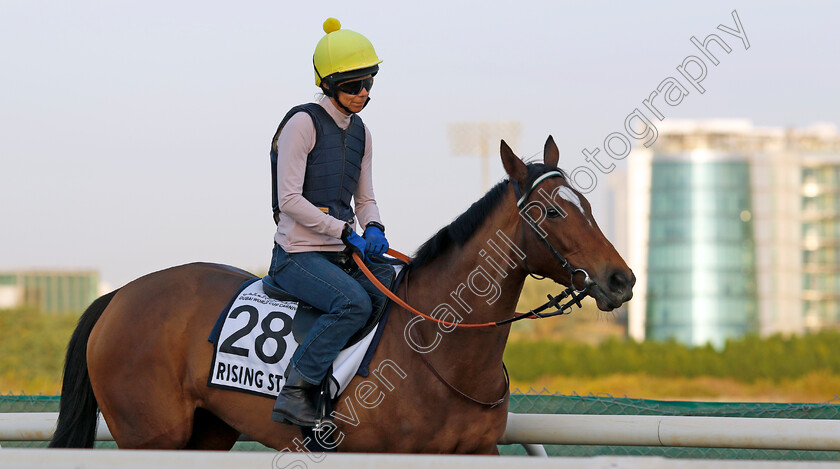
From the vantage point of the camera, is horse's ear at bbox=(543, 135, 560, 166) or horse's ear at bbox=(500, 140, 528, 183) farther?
horse's ear at bbox=(543, 135, 560, 166)

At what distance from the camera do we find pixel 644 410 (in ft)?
16.7

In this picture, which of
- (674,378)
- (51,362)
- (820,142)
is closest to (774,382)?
(674,378)

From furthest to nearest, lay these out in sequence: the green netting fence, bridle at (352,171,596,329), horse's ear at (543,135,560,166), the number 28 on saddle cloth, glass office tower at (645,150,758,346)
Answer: glass office tower at (645,150,758,346) → the green netting fence → horse's ear at (543,135,560,166) → the number 28 on saddle cloth → bridle at (352,171,596,329)

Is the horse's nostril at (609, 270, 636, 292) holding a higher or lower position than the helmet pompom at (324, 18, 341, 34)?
lower

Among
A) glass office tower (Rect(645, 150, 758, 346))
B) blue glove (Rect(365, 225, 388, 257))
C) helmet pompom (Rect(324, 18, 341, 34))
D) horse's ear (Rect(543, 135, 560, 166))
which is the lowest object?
glass office tower (Rect(645, 150, 758, 346))

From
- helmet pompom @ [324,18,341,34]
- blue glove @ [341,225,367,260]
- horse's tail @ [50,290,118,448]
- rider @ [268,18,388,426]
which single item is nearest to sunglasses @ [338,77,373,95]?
rider @ [268,18,388,426]

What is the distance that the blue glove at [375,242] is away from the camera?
14.0ft

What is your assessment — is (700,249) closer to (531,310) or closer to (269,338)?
(531,310)

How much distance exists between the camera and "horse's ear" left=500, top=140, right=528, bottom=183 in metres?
4.10

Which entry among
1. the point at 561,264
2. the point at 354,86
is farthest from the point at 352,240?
the point at 561,264

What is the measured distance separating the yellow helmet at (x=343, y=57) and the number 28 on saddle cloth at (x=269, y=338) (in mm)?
974

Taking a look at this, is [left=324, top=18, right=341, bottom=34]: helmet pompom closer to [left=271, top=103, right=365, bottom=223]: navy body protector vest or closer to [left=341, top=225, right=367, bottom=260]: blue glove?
[left=271, top=103, right=365, bottom=223]: navy body protector vest

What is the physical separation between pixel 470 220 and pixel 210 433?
1.75 metres

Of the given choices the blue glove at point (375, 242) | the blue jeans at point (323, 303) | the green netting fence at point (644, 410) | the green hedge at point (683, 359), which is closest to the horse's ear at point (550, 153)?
the blue glove at point (375, 242)
